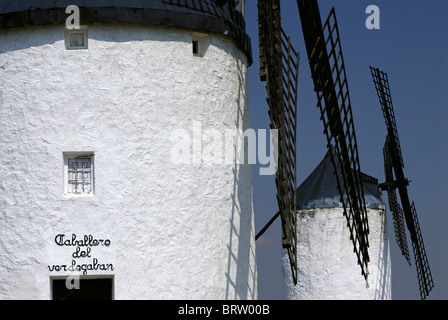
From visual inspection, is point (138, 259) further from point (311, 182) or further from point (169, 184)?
point (311, 182)

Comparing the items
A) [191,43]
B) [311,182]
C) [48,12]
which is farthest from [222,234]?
[311,182]

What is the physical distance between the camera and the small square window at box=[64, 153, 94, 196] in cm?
1282

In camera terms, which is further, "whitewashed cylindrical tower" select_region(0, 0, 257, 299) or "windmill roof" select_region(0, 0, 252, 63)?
"windmill roof" select_region(0, 0, 252, 63)

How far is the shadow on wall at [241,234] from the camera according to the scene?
13.6m

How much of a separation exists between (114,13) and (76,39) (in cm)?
63

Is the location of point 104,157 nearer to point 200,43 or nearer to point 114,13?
point 114,13

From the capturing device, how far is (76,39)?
512 inches

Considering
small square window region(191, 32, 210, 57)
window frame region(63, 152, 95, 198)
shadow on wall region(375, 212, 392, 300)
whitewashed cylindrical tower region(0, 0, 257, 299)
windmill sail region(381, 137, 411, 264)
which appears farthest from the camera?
windmill sail region(381, 137, 411, 264)

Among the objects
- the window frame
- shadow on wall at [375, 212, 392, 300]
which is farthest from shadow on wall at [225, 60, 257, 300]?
shadow on wall at [375, 212, 392, 300]

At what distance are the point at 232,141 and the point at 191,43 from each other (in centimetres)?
151

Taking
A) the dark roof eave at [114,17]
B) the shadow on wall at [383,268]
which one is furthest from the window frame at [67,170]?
the shadow on wall at [383,268]

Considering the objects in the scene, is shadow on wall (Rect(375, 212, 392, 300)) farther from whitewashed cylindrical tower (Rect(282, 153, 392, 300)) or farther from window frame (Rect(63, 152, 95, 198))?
window frame (Rect(63, 152, 95, 198))

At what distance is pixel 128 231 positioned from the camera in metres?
12.7
